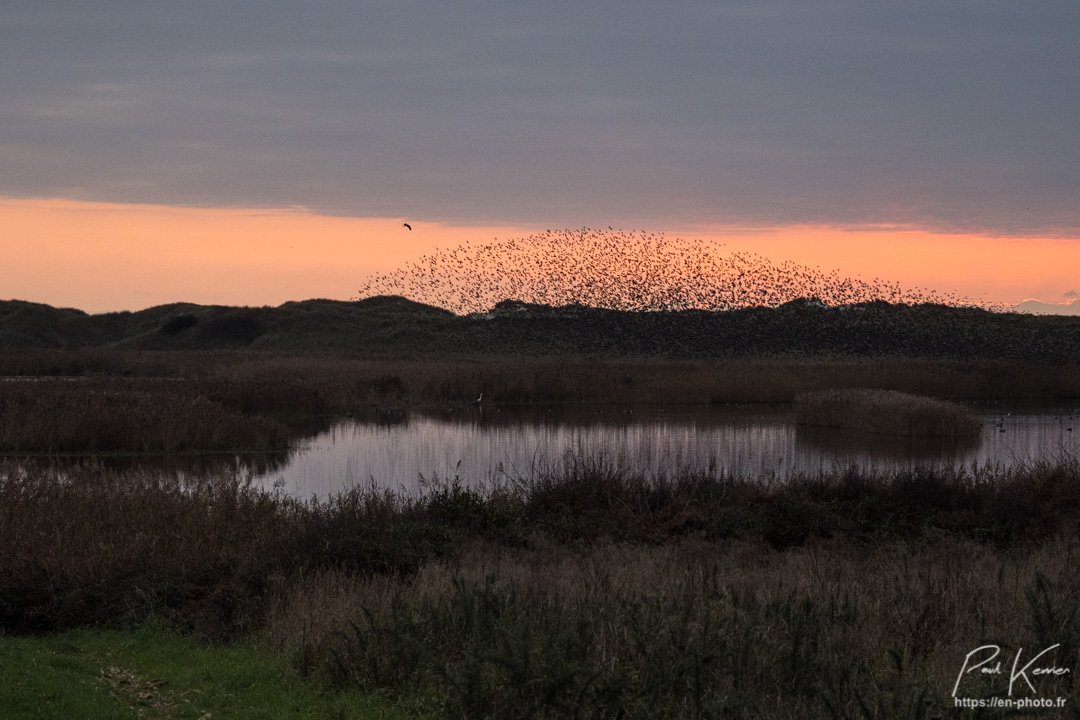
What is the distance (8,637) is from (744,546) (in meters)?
9.81

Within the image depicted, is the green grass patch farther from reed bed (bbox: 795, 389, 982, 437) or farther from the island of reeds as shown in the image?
reed bed (bbox: 795, 389, 982, 437)

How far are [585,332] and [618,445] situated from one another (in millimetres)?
53183

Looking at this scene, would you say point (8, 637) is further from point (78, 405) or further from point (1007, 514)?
point (78, 405)

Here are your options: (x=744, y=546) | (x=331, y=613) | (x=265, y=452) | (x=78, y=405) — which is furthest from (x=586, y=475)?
(x=78, y=405)

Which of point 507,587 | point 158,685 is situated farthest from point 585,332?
point 158,685

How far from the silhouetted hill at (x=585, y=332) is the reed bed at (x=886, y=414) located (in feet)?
111

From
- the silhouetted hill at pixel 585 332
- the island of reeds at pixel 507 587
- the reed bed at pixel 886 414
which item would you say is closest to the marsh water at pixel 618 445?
the reed bed at pixel 886 414

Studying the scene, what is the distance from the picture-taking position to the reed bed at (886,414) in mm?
31938

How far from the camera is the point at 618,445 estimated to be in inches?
1115

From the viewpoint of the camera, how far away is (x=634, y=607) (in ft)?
26.2

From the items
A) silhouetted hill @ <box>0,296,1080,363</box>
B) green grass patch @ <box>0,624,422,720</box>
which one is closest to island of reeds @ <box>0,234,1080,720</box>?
green grass patch @ <box>0,624,422,720</box>

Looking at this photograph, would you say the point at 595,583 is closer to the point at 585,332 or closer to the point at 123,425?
the point at 123,425

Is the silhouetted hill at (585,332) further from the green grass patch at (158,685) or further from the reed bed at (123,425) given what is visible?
the green grass patch at (158,685)

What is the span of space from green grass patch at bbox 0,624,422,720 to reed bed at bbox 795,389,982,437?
28.3 meters
